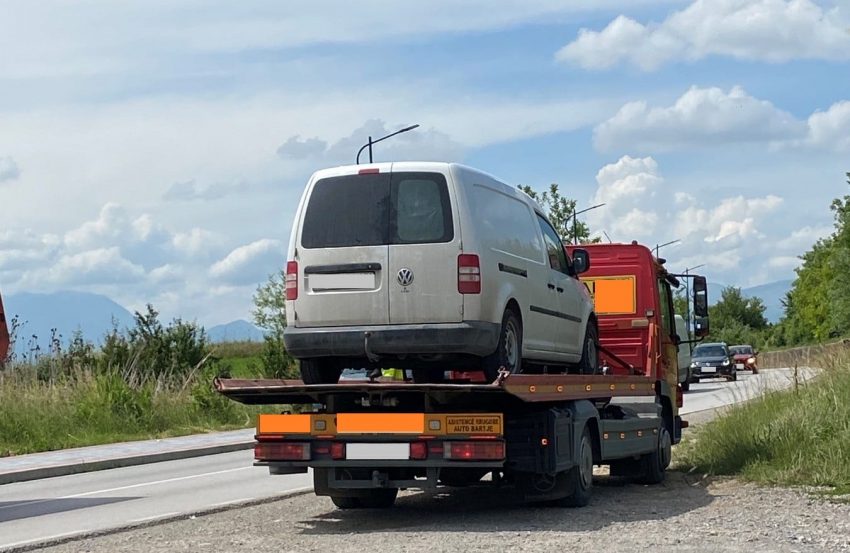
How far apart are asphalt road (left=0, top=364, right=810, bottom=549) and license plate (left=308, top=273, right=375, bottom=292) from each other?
110 inches

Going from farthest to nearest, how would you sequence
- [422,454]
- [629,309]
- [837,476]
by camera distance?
[629,309]
[837,476]
[422,454]

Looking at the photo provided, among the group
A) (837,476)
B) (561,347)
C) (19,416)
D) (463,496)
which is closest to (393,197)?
(561,347)

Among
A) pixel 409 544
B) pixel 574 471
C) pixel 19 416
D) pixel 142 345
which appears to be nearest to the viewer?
pixel 409 544

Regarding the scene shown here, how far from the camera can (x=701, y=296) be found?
51.0ft

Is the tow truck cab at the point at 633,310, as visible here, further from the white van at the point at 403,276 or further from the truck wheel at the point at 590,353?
the white van at the point at 403,276

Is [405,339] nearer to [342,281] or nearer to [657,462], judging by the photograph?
[342,281]

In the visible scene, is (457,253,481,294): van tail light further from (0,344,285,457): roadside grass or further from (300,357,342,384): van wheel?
(0,344,285,457): roadside grass

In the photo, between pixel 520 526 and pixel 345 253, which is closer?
pixel 520 526

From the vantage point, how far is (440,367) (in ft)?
37.3

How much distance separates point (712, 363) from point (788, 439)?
133ft

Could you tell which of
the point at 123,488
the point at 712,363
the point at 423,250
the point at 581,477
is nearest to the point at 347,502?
the point at 581,477

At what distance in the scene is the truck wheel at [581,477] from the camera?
38.6 ft

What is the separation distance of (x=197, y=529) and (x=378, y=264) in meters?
2.64

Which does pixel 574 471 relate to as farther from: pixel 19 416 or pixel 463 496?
pixel 19 416
